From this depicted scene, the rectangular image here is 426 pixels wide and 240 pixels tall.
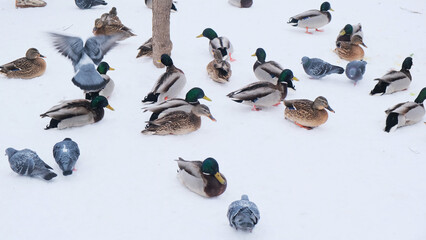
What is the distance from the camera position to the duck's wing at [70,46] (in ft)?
19.8

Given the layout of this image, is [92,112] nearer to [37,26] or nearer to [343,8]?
[37,26]

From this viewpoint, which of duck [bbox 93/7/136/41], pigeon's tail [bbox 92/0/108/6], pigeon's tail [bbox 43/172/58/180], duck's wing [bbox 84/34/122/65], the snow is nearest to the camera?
the snow

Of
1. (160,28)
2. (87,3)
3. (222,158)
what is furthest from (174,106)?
(87,3)

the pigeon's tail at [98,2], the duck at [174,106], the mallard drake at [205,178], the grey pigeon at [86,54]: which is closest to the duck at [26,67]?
the grey pigeon at [86,54]

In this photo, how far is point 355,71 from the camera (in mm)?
6996

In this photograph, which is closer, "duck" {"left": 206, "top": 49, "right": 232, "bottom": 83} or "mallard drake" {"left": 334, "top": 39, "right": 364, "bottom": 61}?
"duck" {"left": 206, "top": 49, "right": 232, "bottom": 83}

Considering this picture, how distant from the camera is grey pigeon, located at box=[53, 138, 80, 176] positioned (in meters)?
4.59

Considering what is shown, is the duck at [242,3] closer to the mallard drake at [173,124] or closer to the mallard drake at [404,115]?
the mallard drake at [404,115]

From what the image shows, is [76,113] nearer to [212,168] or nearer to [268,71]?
[212,168]

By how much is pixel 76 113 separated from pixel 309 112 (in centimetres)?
299

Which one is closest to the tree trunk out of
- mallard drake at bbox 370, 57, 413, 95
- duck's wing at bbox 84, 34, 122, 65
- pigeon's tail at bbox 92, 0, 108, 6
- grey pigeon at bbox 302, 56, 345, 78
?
duck's wing at bbox 84, 34, 122, 65

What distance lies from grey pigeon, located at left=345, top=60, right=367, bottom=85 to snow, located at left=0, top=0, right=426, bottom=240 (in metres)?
0.19

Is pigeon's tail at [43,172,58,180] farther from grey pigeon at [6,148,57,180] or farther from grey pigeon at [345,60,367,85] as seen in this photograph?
grey pigeon at [345,60,367,85]

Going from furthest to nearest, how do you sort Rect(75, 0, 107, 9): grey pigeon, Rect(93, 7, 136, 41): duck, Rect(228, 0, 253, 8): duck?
Rect(228, 0, 253, 8): duck, Rect(75, 0, 107, 9): grey pigeon, Rect(93, 7, 136, 41): duck
